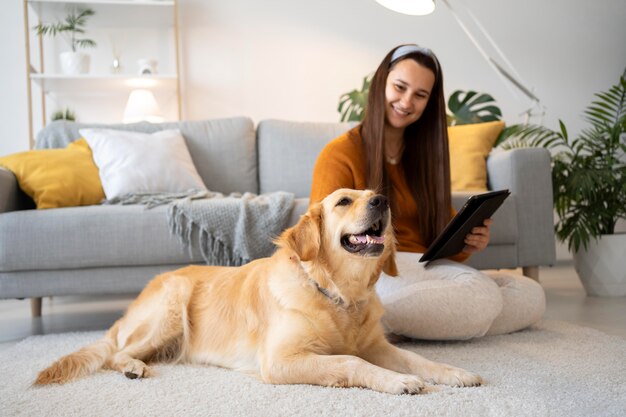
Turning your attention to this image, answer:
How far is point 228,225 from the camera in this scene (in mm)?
2748

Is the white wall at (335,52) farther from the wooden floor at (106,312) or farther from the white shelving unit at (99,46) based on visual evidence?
the wooden floor at (106,312)

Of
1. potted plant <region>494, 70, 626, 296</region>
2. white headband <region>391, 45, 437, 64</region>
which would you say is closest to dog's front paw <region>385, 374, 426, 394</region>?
white headband <region>391, 45, 437, 64</region>

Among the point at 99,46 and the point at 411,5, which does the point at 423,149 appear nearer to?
the point at 411,5

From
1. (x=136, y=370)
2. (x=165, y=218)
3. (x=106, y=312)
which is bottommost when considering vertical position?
(x=106, y=312)

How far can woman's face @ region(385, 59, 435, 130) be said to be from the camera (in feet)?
7.09

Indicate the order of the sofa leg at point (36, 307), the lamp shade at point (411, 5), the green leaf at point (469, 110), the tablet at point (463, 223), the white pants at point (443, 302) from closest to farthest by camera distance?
the tablet at point (463, 223) < the white pants at point (443, 302) < the sofa leg at point (36, 307) < the lamp shade at point (411, 5) < the green leaf at point (469, 110)

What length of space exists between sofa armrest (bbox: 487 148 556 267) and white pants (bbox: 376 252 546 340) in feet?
2.87

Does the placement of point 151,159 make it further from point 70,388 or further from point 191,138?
point 70,388

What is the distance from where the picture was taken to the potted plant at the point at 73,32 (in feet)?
14.7

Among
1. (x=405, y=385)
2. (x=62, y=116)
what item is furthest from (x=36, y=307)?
(x=405, y=385)

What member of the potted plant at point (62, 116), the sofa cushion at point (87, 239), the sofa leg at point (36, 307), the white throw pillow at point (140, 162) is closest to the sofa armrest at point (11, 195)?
the sofa cushion at point (87, 239)

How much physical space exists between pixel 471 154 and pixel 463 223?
157 cm

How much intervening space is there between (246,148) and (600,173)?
6.35 feet

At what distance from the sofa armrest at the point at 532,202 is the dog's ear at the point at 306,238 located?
1.69 m
